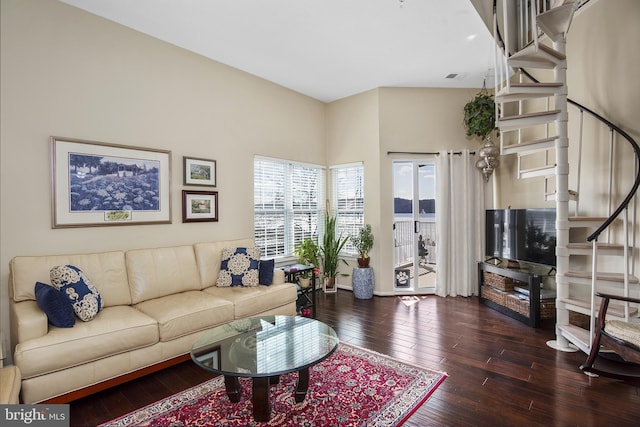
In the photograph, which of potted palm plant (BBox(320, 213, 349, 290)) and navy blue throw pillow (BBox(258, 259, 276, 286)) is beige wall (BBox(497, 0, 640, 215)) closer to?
potted palm plant (BBox(320, 213, 349, 290))

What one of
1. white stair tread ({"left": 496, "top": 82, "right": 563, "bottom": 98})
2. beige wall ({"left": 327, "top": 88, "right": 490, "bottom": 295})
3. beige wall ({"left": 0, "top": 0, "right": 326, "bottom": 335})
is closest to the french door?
beige wall ({"left": 327, "top": 88, "right": 490, "bottom": 295})

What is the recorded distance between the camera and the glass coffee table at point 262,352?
1.95 meters

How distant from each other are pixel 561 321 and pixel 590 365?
0.78m

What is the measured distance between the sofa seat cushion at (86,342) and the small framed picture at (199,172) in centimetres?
163

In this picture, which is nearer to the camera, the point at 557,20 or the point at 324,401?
the point at 324,401

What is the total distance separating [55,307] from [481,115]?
511 centimetres

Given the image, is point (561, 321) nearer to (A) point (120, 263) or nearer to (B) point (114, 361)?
(B) point (114, 361)

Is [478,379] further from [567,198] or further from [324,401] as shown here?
[567,198]

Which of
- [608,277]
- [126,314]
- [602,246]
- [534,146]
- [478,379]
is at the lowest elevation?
[478,379]

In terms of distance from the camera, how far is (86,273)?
2809mm

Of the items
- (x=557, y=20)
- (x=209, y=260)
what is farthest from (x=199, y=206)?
(x=557, y=20)

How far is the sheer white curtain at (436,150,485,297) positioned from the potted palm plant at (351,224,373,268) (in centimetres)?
104

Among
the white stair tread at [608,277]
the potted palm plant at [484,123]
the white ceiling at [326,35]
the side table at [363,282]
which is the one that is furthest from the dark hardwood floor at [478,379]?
the white ceiling at [326,35]

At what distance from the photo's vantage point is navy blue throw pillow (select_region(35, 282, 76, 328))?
2.30m
